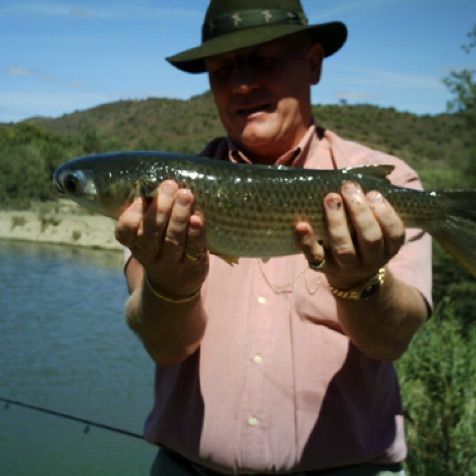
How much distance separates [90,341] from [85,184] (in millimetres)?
11866

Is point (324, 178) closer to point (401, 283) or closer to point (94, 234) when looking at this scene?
point (401, 283)

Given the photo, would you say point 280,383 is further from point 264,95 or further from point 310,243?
point 264,95

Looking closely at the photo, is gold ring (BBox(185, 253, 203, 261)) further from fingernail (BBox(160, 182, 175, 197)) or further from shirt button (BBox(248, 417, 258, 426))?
shirt button (BBox(248, 417, 258, 426))

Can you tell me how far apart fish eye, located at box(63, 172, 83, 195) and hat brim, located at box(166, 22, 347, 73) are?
34.4 inches

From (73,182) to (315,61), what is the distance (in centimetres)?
143

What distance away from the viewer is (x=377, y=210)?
9.75 ft

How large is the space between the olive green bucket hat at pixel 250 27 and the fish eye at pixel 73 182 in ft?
2.87

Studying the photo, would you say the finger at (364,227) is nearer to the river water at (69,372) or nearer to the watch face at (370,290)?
the watch face at (370,290)

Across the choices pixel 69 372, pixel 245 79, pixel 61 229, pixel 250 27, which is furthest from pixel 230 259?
pixel 61 229

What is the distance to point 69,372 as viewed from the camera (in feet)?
41.8

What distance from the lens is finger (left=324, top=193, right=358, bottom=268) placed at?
9.77 ft

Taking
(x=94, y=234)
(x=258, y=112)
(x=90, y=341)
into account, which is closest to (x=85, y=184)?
(x=258, y=112)

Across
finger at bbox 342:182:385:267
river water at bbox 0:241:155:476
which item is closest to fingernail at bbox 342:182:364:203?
finger at bbox 342:182:385:267

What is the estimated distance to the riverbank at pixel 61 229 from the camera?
28.0 meters
